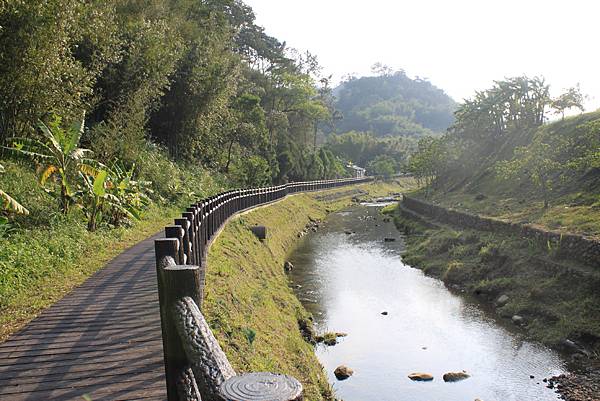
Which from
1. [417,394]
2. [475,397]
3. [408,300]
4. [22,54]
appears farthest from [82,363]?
[408,300]

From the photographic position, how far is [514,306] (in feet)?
48.1

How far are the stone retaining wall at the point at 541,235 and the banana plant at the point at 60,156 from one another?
48.1ft

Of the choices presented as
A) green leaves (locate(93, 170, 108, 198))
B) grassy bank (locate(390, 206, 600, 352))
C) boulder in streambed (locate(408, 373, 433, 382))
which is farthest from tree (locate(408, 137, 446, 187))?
green leaves (locate(93, 170, 108, 198))

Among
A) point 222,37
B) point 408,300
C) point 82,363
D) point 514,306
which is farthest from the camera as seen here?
point 222,37

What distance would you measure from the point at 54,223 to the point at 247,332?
6.48 meters

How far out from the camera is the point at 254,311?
10.2m

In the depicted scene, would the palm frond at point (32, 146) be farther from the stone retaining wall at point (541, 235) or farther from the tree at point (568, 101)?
the tree at point (568, 101)

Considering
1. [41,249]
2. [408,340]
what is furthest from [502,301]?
[41,249]

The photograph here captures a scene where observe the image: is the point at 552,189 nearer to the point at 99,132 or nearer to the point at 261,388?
the point at 99,132

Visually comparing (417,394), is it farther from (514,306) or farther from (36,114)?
(36,114)

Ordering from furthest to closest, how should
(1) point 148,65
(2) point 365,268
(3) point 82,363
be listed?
(2) point 365,268 → (1) point 148,65 → (3) point 82,363

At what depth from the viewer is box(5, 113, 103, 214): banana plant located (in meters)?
12.7

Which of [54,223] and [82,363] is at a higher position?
[54,223]

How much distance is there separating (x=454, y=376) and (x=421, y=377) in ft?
2.52
